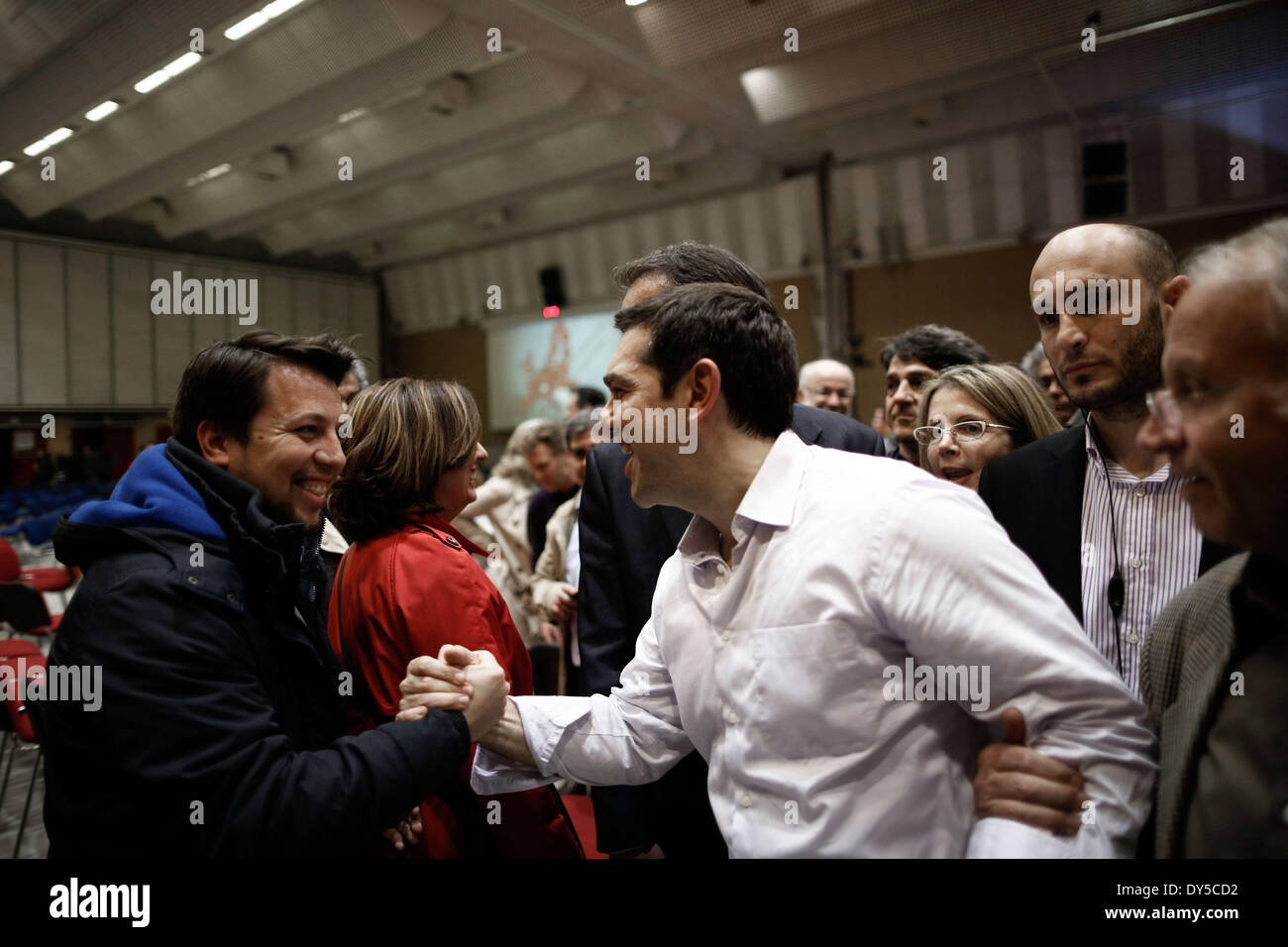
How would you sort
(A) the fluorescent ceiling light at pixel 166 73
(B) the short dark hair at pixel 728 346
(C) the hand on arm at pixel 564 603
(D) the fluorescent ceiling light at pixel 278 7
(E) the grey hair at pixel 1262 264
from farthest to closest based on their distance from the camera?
(A) the fluorescent ceiling light at pixel 166 73 < (D) the fluorescent ceiling light at pixel 278 7 < (C) the hand on arm at pixel 564 603 < (B) the short dark hair at pixel 728 346 < (E) the grey hair at pixel 1262 264

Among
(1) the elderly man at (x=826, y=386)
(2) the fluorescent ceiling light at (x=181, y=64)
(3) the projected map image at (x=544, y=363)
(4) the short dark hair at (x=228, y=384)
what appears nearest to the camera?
(4) the short dark hair at (x=228, y=384)

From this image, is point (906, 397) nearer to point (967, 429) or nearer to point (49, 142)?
point (967, 429)

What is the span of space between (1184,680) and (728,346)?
775 millimetres

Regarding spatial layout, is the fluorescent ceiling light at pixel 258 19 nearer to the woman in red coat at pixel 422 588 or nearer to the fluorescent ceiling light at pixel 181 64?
the fluorescent ceiling light at pixel 181 64

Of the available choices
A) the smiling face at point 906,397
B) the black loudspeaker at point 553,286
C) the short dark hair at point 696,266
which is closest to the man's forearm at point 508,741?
the short dark hair at point 696,266

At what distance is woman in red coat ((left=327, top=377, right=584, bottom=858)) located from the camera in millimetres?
1403

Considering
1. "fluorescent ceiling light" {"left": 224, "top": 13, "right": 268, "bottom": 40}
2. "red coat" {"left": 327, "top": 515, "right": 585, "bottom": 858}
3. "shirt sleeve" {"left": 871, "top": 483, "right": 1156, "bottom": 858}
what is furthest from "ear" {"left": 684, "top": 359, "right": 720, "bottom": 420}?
"fluorescent ceiling light" {"left": 224, "top": 13, "right": 268, "bottom": 40}

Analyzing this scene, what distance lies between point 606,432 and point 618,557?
54 cm

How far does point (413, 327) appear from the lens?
1193 centimetres

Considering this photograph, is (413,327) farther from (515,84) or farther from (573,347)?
(515,84)

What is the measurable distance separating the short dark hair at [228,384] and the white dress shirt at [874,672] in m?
0.82

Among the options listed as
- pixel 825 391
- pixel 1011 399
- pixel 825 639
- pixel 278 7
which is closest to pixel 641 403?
pixel 825 639

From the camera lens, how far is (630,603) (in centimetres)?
166

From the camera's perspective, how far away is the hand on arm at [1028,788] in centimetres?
88
